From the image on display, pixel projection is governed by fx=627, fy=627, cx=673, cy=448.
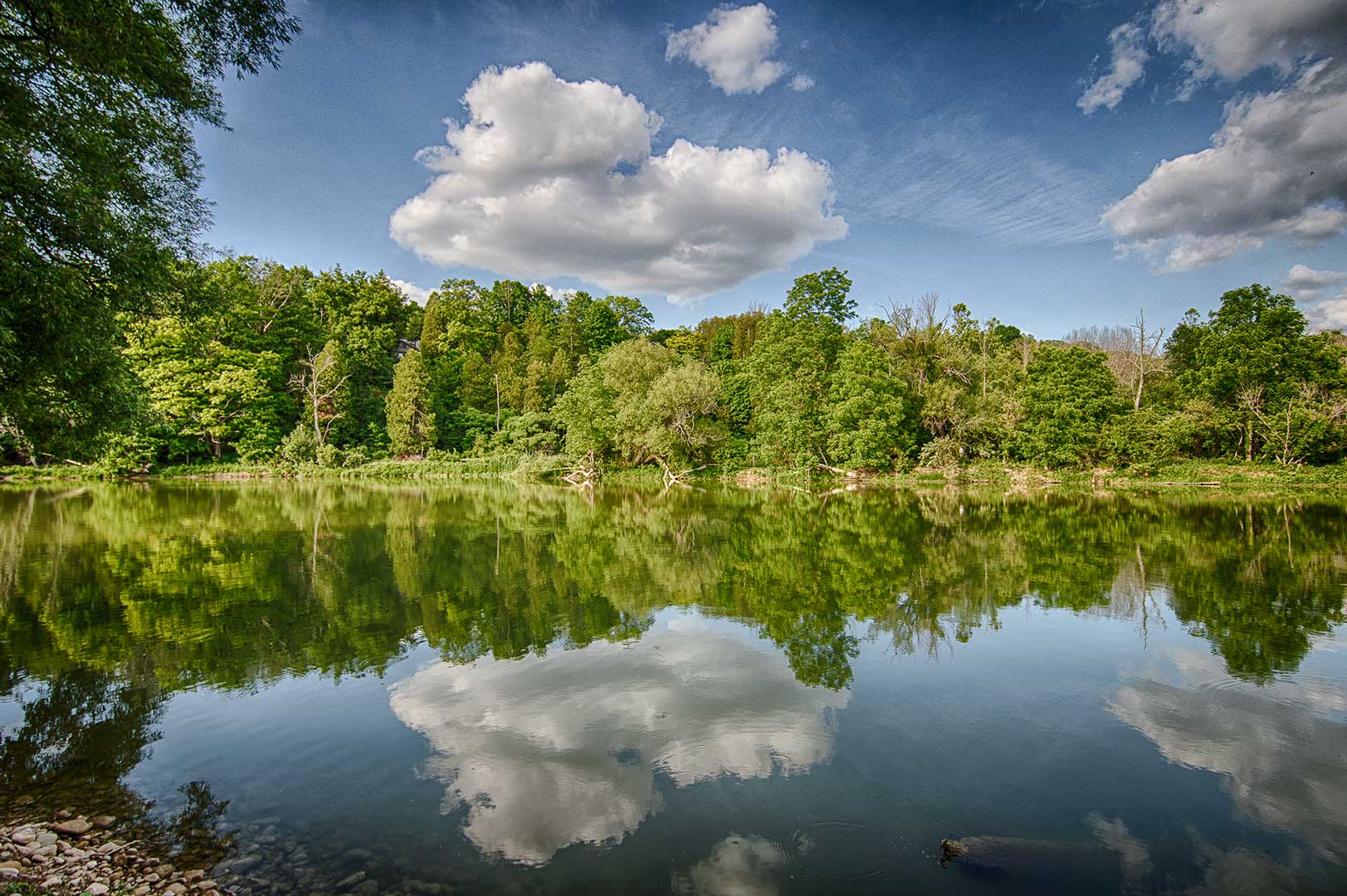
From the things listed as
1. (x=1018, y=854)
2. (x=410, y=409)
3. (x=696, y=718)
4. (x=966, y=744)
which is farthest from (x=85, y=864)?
(x=410, y=409)

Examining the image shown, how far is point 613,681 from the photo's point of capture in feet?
26.3

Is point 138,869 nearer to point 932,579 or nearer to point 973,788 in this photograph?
point 973,788

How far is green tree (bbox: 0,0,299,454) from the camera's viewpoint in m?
8.23

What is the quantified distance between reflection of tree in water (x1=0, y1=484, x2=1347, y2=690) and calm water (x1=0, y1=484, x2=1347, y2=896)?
12 cm

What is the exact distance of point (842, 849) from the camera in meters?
4.64

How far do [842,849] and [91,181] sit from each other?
12.8 meters

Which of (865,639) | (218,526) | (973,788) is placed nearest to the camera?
→ (973,788)

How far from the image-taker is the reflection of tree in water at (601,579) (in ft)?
30.8

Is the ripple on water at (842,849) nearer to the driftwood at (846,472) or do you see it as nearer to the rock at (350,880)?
the rock at (350,880)

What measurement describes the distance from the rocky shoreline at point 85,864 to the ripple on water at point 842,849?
398 cm

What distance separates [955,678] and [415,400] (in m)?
45.8

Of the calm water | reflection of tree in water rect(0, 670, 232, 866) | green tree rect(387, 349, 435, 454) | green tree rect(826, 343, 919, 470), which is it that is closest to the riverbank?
green tree rect(826, 343, 919, 470)

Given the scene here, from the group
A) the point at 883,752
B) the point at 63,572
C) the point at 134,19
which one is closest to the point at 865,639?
the point at 883,752

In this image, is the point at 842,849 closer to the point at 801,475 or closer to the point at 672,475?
the point at 801,475
